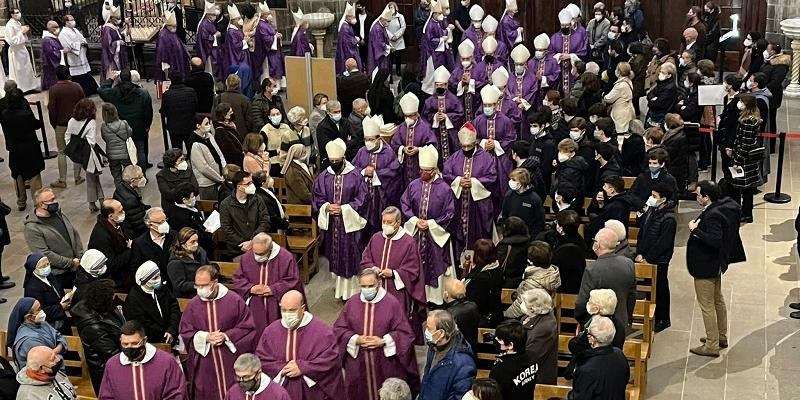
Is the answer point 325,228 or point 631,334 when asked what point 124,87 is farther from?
point 631,334

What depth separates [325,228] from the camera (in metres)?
12.7

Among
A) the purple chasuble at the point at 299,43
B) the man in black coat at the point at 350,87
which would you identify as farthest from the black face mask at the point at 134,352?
the purple chasuble at the point at 299,43

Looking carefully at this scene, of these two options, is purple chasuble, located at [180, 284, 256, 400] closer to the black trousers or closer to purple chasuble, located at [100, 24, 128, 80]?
the black trousers

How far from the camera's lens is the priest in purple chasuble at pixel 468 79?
56.5 feet

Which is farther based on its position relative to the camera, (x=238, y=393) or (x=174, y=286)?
(x=174, y=286)

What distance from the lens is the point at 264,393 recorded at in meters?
8.37

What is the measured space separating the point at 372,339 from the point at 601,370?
221cm

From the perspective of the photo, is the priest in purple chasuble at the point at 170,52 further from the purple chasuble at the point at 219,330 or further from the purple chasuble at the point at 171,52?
the purple chasuble at the point at 219,330

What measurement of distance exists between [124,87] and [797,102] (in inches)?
447

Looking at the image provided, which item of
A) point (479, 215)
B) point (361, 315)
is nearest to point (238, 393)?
point (361, 315)

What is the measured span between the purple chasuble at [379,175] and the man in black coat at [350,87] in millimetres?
3368

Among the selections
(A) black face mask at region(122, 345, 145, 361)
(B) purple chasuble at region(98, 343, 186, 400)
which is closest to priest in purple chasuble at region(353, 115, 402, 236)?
(B) purple chasuble at region(98, 343, 186, 400)

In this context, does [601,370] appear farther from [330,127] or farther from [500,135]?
[330,127]

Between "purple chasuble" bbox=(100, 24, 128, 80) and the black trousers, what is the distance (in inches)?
497
